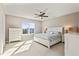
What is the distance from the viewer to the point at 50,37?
4.28 meters

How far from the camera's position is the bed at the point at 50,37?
4178 millimetres

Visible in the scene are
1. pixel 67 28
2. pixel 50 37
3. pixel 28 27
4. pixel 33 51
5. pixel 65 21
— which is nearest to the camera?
pixel 33 51

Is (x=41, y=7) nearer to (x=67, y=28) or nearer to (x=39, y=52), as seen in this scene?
(x=39, y=52)

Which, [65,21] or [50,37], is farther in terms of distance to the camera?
[65,21]

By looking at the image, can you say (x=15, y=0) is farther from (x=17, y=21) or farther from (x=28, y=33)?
(x=28, y=33)

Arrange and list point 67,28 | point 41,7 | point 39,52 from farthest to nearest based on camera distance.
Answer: point 67,28 → point 41,7 → point 39,52

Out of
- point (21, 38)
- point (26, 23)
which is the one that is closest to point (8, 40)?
point (21, 38)

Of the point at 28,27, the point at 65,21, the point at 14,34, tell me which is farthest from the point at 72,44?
the point at 28,27

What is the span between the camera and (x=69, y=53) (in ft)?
4.97

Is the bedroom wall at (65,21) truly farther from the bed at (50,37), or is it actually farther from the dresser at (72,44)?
the dresser at (72,44)

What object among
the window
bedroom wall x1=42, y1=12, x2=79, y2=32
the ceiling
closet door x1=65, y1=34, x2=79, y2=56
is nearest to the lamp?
bedroom wall x1=42, y1=12, x2=79, y2=32

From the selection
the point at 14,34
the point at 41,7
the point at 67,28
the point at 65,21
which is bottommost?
the point at 14,34

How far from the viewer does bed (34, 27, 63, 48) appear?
164 inches

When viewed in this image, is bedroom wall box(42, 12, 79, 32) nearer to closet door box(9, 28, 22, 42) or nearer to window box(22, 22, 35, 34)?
window box(22, 22, 35, 34)
